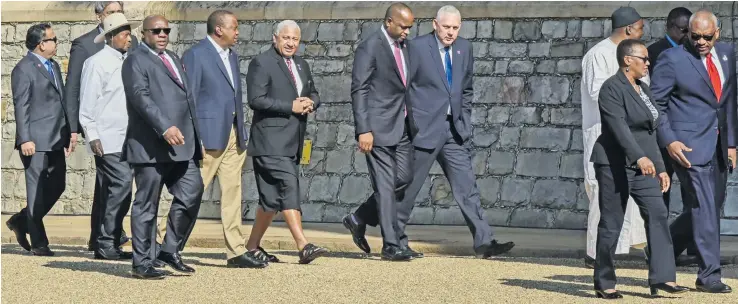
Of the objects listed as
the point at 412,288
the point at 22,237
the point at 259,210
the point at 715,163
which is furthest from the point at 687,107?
the point at 22,237

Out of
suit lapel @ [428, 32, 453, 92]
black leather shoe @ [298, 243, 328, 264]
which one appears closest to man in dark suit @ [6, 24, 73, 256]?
black leather shoe @ [298, 243, 328, 264]

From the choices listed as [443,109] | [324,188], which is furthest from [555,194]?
[443,109]

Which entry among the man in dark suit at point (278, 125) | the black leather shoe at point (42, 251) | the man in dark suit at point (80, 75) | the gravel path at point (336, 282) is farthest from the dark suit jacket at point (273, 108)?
the black leather shoe at point (42, 251)

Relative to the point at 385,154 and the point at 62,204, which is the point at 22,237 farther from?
the point at 62,204

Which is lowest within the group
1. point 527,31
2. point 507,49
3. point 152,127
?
point 152,127

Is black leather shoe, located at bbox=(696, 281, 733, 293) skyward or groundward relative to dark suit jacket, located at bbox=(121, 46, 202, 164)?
groundward

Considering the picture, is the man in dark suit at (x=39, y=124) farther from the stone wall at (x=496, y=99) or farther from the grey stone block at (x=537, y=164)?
the grey stone block at (x=537, y=164)

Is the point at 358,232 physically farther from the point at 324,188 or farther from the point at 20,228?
the point at 324,188

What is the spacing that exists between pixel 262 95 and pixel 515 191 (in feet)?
14.9

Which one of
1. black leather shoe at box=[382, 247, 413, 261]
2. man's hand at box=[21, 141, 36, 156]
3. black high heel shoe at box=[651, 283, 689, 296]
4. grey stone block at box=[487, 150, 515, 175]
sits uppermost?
grey stone block at box=[487, 150, 515, 175]

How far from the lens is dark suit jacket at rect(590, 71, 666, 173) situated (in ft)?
36.3

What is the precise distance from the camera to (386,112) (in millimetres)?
13758

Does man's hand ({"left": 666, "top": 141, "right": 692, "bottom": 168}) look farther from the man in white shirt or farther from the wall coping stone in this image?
the wall coping stone

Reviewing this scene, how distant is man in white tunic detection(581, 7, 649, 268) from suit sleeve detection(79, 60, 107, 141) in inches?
138
